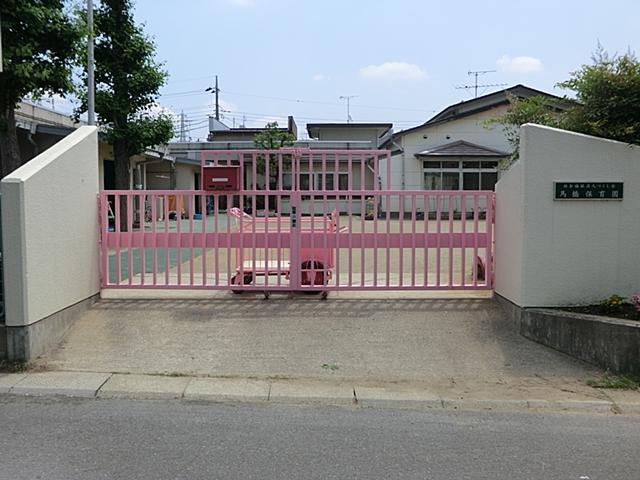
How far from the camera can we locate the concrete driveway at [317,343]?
5719 mm

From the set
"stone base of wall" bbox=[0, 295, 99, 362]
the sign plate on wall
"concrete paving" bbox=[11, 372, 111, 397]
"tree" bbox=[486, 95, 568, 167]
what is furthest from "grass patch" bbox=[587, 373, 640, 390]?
"stone base of wall" bbox=[0, 295, 99, 362]

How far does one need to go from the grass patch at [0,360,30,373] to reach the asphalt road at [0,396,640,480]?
0.66 m

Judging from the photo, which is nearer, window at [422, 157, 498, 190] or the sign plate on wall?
the sign plate on wall

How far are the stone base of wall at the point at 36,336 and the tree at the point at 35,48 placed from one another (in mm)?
4408

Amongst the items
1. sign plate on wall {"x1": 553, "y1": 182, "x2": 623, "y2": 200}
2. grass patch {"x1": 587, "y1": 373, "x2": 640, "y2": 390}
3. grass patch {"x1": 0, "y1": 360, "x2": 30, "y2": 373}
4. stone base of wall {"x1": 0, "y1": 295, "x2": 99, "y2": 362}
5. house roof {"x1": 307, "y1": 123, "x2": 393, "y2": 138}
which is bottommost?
grass patch {"x1": 587, "y1": 373, "x2": 640, "y2": 390}

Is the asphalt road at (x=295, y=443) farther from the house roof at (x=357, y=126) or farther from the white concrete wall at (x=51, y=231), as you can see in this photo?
the house roof at (x=357, y=126)

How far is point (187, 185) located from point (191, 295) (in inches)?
997

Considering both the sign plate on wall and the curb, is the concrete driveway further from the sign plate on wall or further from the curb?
the sign plate on wall

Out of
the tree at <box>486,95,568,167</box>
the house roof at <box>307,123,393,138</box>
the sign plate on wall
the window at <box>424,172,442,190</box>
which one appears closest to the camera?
the sign plate on wall

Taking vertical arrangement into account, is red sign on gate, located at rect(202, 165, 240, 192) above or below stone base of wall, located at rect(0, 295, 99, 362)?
above

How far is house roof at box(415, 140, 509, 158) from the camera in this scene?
27.6 m

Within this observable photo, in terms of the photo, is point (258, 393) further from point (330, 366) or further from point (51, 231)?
point (51, 231)

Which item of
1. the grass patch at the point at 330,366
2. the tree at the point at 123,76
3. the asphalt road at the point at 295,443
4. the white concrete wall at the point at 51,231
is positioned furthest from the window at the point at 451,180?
the asphalt road at the point at 295,443

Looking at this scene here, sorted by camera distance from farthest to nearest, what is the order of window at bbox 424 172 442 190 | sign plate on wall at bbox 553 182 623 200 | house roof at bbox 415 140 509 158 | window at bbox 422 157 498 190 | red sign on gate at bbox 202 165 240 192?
window at bbox 424 172 442 190 < window at bbox 422 157 498 190 < house roof at bbox 415 140 509 158 < red sign on gate at bbox 202 165 240 192 < sign plate on wall at bbox 553 182 623 200
